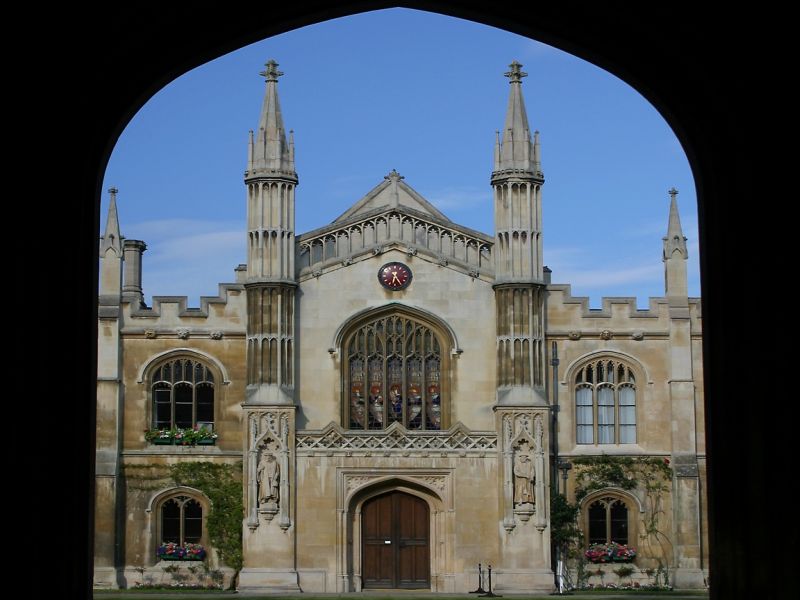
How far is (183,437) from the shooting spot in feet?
134

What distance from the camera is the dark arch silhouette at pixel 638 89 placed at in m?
10.3

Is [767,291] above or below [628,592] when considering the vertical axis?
above

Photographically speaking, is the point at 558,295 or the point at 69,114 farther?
the point at 558,295

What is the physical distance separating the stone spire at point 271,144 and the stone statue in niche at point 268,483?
7025mm

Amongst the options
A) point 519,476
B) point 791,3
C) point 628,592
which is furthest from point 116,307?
point 791,3

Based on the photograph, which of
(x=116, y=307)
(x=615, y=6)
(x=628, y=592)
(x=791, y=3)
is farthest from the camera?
(x=116, y=307)

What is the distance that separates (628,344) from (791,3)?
32.6 meters

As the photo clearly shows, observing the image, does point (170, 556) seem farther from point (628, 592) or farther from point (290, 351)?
point (628, 592)

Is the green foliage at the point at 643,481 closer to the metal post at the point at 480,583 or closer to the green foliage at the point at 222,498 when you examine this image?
the metal post at the point at 480,583

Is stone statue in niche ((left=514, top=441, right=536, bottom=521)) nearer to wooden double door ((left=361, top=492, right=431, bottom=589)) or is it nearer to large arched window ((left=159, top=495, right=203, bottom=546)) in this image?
wooden double door ((left=361, top=492, right=431, bottom=589))

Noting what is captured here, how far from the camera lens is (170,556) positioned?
40.2 meters

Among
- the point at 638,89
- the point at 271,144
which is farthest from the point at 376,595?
the point at 638,89

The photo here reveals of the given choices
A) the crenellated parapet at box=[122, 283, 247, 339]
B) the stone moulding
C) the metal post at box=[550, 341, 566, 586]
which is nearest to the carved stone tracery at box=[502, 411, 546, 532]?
the stone moulding

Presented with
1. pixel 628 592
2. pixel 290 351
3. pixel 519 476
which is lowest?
pixel 628 592
